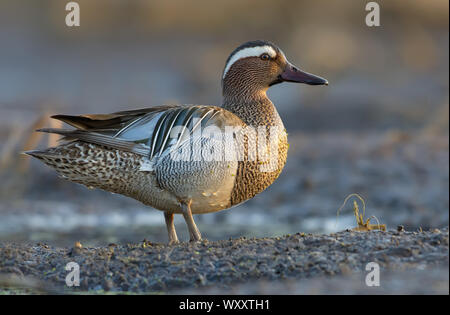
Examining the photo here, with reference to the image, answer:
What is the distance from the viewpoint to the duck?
15.9 ft

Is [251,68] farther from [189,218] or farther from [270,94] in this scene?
[270,94]

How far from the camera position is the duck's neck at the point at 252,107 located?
5.28m

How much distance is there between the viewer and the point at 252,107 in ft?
17.7

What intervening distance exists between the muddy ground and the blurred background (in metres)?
2.75

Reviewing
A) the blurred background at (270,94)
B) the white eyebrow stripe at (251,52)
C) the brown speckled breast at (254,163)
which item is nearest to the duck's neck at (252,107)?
the brown speckled breast at (254,163)

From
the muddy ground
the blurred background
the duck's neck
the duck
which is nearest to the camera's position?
the muddy ground

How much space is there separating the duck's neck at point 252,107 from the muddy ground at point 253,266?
38.1 inches

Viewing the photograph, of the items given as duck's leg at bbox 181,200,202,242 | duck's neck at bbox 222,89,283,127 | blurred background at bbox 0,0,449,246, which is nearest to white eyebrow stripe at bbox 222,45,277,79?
duck's neck at bbox 222,89,283,127

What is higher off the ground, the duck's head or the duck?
the duck's head

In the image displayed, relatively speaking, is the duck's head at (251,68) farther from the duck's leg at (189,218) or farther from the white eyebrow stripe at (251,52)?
the duck's leg at (189,218)

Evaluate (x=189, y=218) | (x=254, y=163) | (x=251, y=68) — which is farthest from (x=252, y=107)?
(x=189, y=218)

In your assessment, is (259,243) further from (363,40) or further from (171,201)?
(363,40)

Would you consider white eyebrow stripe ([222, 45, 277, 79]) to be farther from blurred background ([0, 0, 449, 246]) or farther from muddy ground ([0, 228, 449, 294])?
blurred background ([0, 0, 449, 246])

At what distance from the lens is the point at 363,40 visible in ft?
48.8
